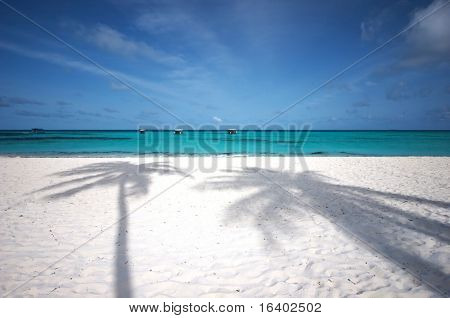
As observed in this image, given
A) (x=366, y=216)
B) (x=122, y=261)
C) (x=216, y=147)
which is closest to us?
(x=122, y=261)

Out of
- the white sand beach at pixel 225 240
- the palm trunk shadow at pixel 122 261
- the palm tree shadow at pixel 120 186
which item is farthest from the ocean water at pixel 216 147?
the palm trunk shadow at pixel 122 261

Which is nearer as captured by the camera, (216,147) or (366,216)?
(366,216)

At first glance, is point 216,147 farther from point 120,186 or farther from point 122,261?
point 122,261

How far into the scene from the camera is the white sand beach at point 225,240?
3613 mm

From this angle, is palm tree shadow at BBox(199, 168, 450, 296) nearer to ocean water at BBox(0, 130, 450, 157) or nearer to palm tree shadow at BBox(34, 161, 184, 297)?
palm tree shadow at BBox(34, 161, 184, 297)

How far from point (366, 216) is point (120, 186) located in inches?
348

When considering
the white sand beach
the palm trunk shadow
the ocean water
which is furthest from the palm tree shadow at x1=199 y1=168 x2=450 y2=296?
the ocean water

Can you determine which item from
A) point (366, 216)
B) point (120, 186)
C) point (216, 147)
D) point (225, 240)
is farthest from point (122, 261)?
point (216, 147)

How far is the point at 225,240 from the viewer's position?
201 inches

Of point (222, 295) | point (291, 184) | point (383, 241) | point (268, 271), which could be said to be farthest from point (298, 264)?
point (291, 184)

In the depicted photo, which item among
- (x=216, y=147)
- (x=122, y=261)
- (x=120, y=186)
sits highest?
(x=216, y=147)

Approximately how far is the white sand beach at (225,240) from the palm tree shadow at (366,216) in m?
0.03

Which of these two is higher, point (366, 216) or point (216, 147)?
point (216, 147)

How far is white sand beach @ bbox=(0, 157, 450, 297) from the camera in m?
3.61
